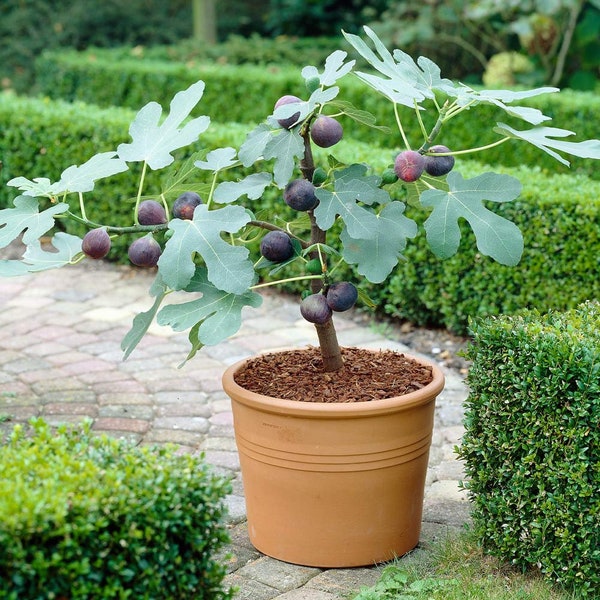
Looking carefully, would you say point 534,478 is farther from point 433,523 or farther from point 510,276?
point 510,276

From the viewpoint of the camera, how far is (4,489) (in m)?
2.10

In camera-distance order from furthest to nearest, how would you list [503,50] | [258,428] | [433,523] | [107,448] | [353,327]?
[503,50]
[353,327]
[433,523]
[258,428]
[107,448]

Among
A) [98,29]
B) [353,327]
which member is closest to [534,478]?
[353,327]

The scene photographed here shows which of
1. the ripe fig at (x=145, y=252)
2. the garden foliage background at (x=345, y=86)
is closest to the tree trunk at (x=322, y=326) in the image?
the ripe fig at (x=145, y=252)

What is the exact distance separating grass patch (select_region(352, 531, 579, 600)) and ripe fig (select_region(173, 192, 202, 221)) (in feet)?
4.24

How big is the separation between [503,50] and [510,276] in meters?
7.97

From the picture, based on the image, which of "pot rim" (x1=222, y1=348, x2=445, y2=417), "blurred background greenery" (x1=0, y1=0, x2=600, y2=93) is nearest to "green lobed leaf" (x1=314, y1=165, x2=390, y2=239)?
"pot rim" (x1=222, y1=348, x2=445, y2=417)

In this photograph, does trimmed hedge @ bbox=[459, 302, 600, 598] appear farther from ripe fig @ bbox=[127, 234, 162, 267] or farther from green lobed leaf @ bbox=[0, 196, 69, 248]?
green lobed leaf @ bbox=[0, 196, 69, 248]

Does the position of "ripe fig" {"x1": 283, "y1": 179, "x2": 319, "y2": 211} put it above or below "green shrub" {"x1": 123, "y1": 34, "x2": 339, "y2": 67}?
above

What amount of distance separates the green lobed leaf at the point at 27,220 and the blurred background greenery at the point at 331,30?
7.29 metres

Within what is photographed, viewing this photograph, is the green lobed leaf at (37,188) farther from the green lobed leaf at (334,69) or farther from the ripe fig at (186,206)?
the green lobed leaf at (334,69)

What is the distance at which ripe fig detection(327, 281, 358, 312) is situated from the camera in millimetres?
3039

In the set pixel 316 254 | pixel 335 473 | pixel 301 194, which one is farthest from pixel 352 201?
pixel 335 473

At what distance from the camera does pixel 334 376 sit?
3334 millimetres
